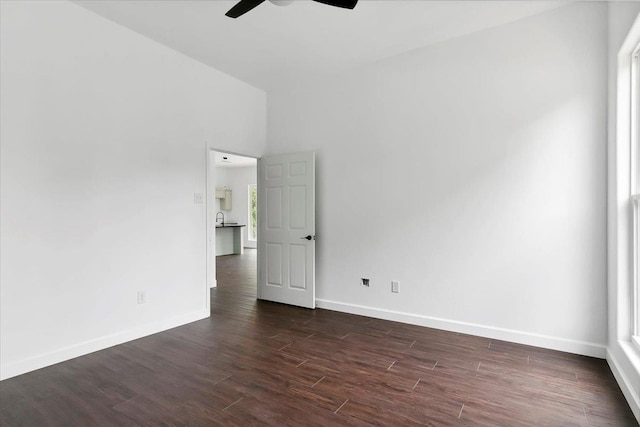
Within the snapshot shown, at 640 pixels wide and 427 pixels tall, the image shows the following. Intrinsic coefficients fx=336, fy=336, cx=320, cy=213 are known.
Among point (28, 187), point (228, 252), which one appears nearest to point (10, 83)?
point (28, 187)

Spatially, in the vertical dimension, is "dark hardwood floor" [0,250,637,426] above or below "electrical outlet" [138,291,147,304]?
below

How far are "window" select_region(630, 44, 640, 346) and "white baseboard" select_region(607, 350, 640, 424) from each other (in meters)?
0.27

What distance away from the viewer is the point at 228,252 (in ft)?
32.3

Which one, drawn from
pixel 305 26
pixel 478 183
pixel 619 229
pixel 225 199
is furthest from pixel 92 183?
pixel 225 199

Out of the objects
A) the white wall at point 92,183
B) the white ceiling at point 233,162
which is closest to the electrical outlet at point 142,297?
the white wall at point 92,183

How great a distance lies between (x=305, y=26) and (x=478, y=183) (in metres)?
2.35

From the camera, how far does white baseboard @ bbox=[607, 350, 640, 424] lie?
6.82 ft

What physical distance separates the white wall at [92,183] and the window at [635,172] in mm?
4076

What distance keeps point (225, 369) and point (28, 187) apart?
7.08 feet

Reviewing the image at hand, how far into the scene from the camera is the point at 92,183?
122 inches

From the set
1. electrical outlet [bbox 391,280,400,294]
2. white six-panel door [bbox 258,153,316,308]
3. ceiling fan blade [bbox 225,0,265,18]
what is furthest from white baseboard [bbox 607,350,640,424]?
ceiling fan blade [bbox 225,0,265,18]

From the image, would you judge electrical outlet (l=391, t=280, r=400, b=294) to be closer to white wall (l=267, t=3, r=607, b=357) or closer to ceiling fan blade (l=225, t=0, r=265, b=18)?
white wall (l=267, t=3, r=607, b=357)

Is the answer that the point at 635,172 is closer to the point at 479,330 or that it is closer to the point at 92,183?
the point at 479,330

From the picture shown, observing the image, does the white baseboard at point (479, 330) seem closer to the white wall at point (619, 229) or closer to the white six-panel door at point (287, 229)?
the white wall at point (619, 229)
